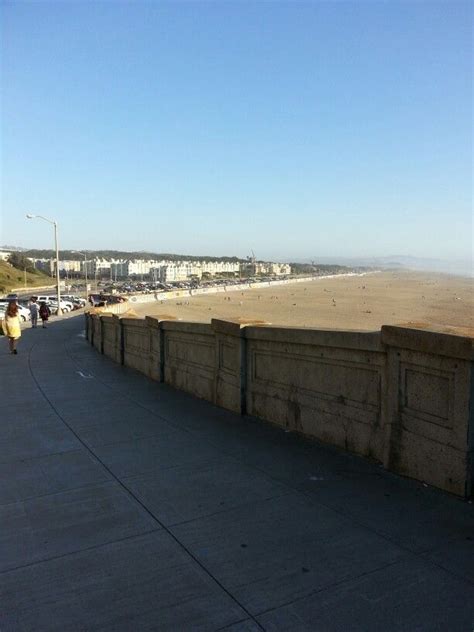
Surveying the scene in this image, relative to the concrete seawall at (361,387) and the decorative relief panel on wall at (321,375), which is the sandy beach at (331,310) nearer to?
the concrete seawall at (361,387)

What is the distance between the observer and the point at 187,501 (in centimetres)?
425

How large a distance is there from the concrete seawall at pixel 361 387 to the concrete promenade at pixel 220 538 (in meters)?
0.22

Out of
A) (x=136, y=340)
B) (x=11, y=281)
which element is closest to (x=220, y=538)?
(x=136, y=340)

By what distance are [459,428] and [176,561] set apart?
87.4 inches

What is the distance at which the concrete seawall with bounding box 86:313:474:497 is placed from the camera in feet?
13.5

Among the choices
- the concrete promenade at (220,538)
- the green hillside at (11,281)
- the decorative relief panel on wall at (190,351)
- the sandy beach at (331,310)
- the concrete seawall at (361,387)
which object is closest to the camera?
the concrete promenade at (220,538)

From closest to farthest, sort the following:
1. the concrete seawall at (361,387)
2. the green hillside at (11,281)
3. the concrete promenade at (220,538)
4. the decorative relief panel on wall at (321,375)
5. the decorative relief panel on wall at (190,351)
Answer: the concrete promenade at (220,538) → the concrete seawall at (361,387) → the decorative relief panel on wall at (321,375) → the decorative relief panel on wall at (190,351) → the green hillside at (11,281)

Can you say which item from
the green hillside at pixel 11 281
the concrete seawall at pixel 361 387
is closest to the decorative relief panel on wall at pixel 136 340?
the concrete seawall at pixel 361 387

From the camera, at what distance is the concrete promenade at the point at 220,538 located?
9.36ft

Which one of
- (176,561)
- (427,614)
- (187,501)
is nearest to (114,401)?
(187,501)

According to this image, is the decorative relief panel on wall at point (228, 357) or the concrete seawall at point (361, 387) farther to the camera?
the decorative relief panel on wall at point (228, 357)

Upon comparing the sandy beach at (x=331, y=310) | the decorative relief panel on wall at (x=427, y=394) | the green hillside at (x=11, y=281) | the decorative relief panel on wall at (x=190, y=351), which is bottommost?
the sandy beach at (x=331, y=310)

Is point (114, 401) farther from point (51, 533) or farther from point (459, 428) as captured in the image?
point (459, 428)

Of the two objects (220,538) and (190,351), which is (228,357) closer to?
(190,351)
